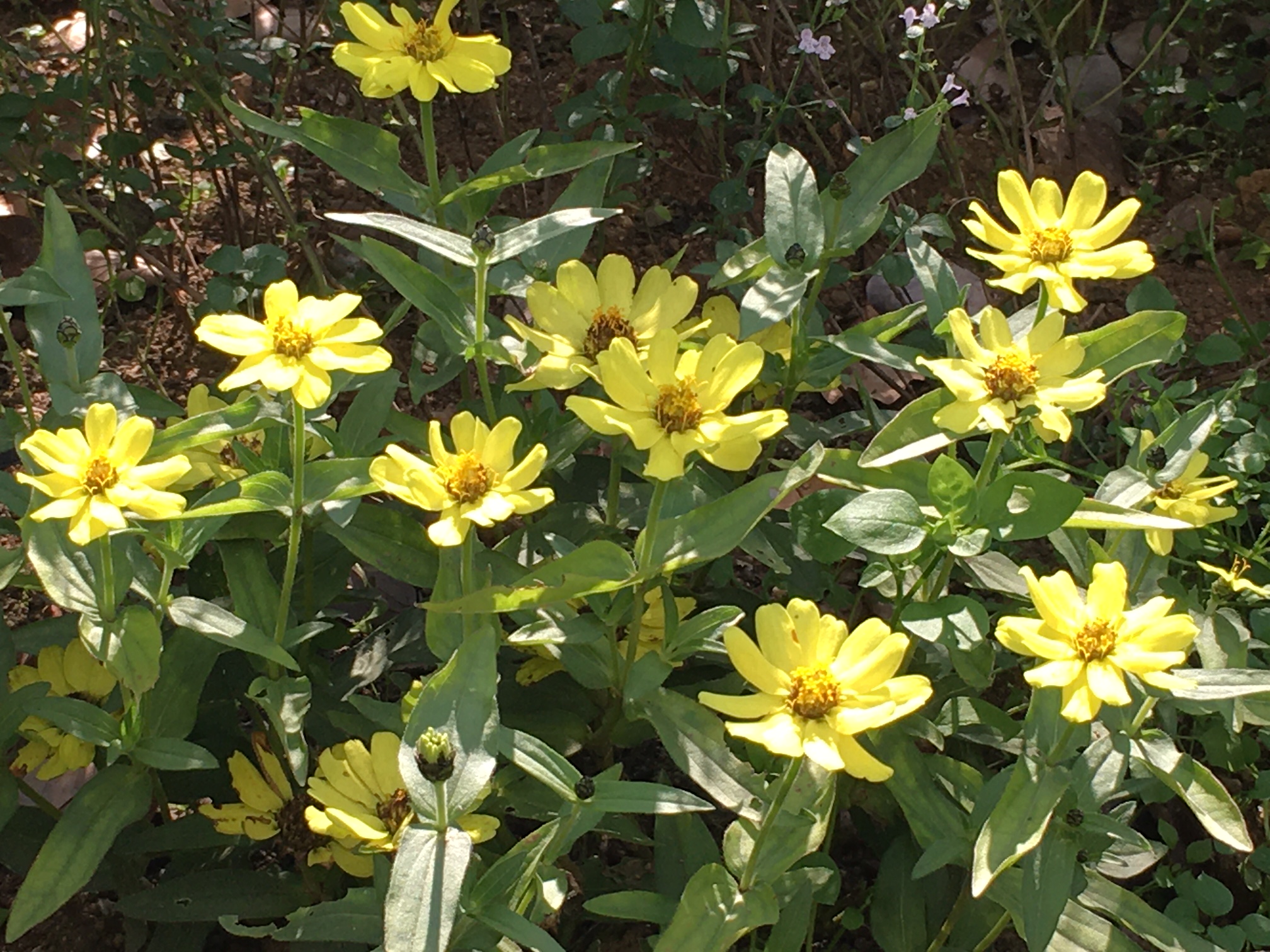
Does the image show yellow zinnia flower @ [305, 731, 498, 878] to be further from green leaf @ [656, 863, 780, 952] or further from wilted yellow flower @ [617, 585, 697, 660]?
wilted yellow flower @ [617, 585, 697, 660]

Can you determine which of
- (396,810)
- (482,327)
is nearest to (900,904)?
(396,810)

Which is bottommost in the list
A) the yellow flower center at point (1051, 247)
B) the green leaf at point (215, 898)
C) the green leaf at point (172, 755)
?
the green leaf at point (215, 898)

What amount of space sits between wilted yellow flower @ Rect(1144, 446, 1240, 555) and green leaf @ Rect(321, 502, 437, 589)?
0.91 meters

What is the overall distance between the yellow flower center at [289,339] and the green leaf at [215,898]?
0.70 meters

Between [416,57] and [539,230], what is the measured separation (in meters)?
0.32

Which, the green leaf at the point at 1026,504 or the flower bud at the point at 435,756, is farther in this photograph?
the green leaf at the point at 1026,504

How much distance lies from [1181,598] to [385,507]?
1043 millimetres

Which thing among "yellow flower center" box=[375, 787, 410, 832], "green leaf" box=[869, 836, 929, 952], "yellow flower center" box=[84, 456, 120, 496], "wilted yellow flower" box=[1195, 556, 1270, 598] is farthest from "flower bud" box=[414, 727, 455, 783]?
"wilted yellow flower" box=[1195, 556, 1270, 598]

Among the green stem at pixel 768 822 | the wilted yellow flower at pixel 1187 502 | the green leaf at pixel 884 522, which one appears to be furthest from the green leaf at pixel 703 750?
the wilted yellow flower at pixel 1187 502

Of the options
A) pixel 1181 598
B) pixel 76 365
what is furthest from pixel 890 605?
pixel 76 365

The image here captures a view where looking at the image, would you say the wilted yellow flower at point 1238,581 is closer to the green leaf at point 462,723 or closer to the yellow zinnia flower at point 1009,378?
the yellow zinnia flower at point 1009,378

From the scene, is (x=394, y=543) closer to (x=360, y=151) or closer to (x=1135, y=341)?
(x=360, y=151)

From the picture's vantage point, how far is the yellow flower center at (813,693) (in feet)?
4.18

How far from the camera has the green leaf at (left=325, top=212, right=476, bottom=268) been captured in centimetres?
153
